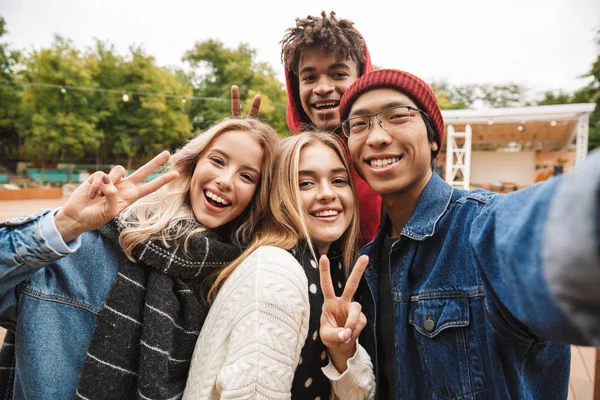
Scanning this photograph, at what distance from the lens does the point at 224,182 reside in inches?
71.2

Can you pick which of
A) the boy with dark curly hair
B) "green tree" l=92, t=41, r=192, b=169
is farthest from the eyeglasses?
"green tree" l=92, t=41, r=192, b=169

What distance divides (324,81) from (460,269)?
1700mm

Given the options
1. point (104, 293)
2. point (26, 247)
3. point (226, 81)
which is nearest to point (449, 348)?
point (104, 293)

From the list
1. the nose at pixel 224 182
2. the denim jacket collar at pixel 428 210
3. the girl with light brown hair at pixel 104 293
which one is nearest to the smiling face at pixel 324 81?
the nose at pixel 224 182

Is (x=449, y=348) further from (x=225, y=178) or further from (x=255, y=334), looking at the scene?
(x=225, y=178)

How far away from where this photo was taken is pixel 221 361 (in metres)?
1.32

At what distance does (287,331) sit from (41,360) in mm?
944

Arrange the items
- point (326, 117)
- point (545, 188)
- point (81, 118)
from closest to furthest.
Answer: point (545, 188), point (326, 117), point (81, 118)

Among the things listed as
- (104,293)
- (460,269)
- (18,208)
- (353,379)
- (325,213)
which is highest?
(325,213)

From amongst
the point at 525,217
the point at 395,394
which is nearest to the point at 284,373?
the point at 395,394

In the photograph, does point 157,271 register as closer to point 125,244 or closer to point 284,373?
point 125,244

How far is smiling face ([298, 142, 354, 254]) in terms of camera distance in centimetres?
190

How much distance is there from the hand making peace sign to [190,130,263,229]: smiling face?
0.67 meters

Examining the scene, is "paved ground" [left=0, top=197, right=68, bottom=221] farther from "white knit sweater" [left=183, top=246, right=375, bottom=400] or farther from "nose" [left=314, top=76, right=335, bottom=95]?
"white knit sweater" [left=183, top=246, right=375, bottom=400]
